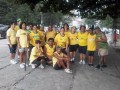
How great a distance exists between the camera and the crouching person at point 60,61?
432 inches

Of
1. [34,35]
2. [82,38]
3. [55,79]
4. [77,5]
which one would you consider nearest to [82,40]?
[82,38]

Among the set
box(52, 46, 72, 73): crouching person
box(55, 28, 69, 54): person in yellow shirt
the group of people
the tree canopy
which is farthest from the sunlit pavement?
the tree canopy

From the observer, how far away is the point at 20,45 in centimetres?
1130

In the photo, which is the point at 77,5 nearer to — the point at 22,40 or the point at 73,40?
the point at 73,40

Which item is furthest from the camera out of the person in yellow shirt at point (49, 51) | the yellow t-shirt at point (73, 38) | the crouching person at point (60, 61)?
the yellow t-shirt at point (73, 38)

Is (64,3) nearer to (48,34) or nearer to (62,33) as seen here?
(48,34)

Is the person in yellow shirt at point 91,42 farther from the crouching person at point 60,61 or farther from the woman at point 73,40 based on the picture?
the crouching person at point 60,61

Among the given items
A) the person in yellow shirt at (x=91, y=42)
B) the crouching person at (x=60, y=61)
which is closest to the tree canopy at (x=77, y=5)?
the person in yellow shirt at (x=91, y=42)

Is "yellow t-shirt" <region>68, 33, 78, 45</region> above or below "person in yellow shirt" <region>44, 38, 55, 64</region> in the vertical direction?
above

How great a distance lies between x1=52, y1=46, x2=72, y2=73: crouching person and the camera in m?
11.0

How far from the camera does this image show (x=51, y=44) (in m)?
11.6

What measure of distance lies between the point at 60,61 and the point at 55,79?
4.42 feet

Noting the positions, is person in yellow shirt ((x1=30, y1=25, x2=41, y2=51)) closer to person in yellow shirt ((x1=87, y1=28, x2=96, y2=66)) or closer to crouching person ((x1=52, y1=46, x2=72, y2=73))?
crouching person ((x1=52, y1=46, x2=72, y2=73))

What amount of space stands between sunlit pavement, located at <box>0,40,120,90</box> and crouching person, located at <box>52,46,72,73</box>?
231 mm
